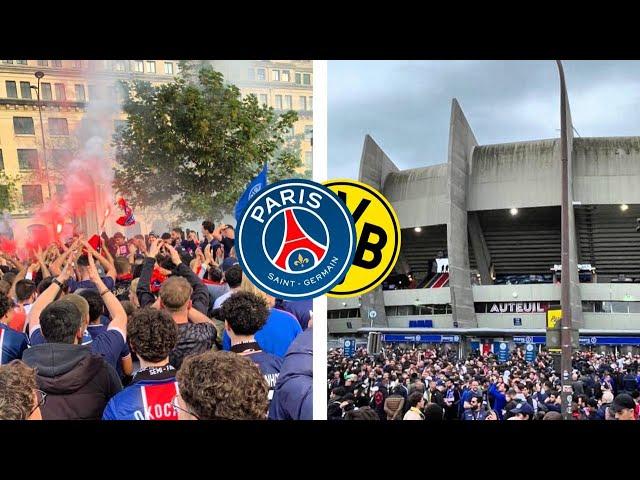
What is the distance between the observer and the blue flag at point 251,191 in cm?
865

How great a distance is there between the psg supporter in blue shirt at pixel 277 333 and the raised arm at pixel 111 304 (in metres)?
1.11

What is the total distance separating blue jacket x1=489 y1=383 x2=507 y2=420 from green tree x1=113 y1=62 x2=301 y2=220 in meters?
3.20

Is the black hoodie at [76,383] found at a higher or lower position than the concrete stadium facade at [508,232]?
lower

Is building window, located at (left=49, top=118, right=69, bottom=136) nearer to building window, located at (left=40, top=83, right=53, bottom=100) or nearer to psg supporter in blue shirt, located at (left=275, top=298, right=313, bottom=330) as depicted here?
building window, located at (left=40, top=83, right=53, bottom=100)

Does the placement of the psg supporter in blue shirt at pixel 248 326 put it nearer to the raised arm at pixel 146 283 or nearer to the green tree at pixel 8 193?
the raised arm at pixel 146 283

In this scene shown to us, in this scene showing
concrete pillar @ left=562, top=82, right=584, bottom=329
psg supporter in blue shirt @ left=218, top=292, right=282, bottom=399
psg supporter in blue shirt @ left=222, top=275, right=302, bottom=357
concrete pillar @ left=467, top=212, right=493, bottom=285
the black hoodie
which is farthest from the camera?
concrete pillar @ left=467, top=212, right=493, bottom=285

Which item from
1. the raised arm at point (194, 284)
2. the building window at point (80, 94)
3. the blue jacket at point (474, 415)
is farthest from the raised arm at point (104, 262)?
the blue jacket at point (474, 415)

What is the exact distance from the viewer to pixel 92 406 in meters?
8.20

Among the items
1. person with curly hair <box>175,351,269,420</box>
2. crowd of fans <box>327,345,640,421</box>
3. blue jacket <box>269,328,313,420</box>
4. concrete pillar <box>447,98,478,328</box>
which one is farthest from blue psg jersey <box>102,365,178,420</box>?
concrete pillar <box>447,98,478,328</box>

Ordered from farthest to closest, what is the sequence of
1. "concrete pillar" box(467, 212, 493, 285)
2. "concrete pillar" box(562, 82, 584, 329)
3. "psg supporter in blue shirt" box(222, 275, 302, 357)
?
"concrete pillar" box(467, 212, 493, 285) < "concrete pillar" box(562, 82, 584, 329) < "psg supporter in blue shirt" box(222, 275, 302, 357)

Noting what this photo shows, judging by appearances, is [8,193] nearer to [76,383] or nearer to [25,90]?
[25,90]

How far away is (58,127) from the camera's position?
8.64 meters

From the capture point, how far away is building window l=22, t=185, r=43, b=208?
8602mm

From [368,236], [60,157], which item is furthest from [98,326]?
[368,236]
